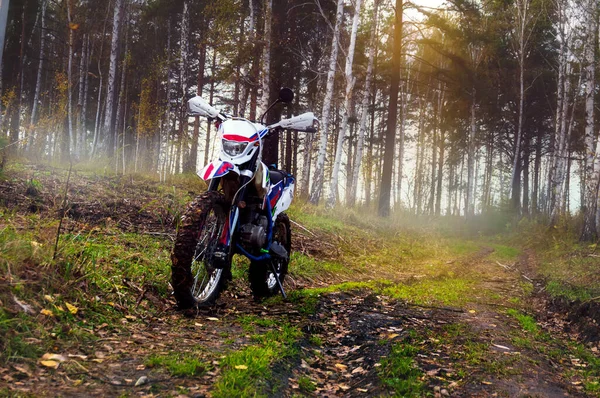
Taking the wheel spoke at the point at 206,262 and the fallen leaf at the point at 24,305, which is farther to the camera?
the wheel spoke at the point at 206,262

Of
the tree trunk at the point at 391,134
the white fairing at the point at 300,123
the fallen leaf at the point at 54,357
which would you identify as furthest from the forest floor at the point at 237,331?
the tree trunk at the point at 391,134

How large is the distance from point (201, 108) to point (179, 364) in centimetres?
270

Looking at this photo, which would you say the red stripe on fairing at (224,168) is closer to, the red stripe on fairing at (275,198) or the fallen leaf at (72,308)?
the red stripe on fairing at (275,198)

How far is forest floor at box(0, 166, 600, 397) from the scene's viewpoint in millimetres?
2510

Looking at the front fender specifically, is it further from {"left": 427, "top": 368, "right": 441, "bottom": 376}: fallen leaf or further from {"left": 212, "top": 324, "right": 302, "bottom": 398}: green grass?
{"left": 427, "top": 368, "right": 441, "bottom": 376}: fallen leaf

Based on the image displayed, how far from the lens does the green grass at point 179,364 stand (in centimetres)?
255

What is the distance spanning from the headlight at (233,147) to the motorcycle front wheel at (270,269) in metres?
1.24

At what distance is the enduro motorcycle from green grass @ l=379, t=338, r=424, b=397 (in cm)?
161

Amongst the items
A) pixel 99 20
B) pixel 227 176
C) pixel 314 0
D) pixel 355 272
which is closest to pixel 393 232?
pixel 355 272

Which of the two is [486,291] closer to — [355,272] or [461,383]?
[355,272]

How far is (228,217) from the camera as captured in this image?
13.2 ft

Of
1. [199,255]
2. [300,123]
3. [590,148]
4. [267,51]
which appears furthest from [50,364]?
[590,148]

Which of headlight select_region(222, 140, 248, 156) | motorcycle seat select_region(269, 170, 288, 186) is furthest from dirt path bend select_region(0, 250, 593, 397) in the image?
headlight select_region(222, 140, 248, 156)

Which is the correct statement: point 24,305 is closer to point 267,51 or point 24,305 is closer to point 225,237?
point 225,237
